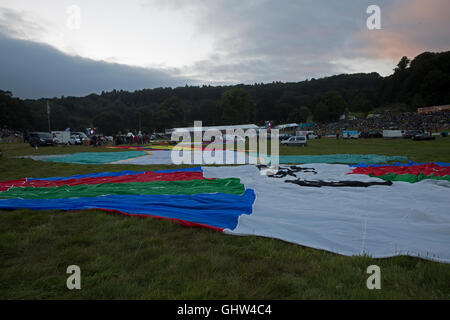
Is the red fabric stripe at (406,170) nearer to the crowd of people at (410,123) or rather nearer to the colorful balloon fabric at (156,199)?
the colorful balloon fabric at (156,199)

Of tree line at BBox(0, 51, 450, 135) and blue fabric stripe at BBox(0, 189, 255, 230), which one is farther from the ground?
tree line at BBox(0, 51, 450, 135)

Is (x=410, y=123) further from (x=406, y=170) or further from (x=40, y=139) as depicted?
(x=40, y=139)

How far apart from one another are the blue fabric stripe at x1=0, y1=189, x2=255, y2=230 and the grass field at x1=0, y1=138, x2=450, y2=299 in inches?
15.6

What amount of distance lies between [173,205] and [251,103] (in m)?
86.5

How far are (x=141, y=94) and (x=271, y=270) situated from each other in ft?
422

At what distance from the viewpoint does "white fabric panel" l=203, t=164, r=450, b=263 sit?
264 centimetres

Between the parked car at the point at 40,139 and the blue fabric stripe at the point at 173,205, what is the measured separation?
2288 cm

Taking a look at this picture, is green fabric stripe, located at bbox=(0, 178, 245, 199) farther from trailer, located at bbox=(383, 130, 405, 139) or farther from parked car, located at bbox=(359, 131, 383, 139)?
parked car, located at bbox=(359, 131, 383, 139)

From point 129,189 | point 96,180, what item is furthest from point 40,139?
point 129,189

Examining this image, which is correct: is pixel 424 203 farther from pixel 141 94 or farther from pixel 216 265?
pixel 141 94

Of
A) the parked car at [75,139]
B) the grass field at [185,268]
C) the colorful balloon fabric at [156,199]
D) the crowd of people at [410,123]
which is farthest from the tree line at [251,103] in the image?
the grass field at [185,268]

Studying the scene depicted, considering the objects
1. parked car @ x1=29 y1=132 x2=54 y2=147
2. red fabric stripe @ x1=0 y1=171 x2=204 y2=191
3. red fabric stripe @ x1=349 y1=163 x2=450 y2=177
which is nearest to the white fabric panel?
red fabric stripe @ x1=349 y1=163 x2=450 y2=177

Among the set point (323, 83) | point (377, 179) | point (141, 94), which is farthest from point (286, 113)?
point (377, 179)

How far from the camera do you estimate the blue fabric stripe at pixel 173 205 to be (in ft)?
11.6
